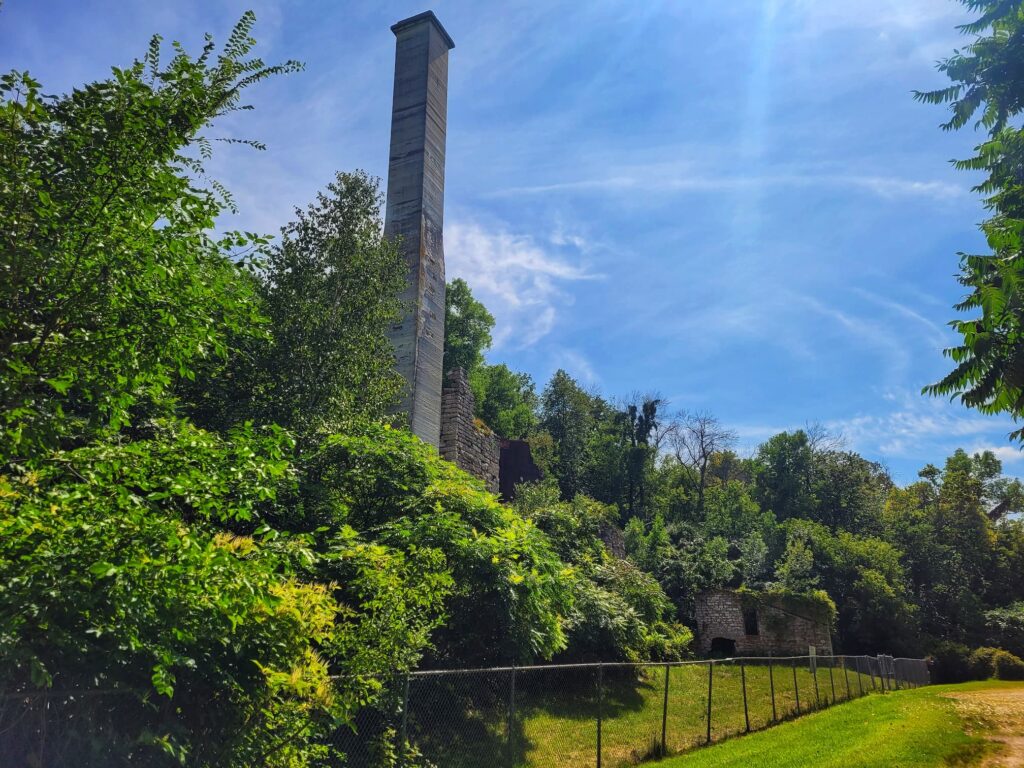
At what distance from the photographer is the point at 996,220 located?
32.2ft

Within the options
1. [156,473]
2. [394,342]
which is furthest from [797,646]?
[156,473]

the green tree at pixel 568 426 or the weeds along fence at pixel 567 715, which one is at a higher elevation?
the green tree at pixel 568 426

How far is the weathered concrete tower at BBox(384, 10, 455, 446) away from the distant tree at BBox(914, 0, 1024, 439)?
918cm

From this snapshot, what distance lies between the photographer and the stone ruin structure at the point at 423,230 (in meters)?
14.5

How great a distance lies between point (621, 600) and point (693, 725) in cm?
373

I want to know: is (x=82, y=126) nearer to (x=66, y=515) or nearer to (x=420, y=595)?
(x=66, y=515)

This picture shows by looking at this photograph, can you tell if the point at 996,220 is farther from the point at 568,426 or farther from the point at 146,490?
the point at 568,426

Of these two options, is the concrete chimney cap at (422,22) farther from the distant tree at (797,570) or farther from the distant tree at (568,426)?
the distant tree at (568,426)

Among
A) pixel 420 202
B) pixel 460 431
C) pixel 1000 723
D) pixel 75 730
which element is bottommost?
pixel 1000 723

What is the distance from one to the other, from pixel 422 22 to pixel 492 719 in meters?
15.1

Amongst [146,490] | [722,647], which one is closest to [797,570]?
[722,647]

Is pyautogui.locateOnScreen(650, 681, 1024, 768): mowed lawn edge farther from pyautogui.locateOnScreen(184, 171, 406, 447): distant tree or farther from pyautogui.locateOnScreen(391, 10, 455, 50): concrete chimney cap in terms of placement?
pyautogui.locateOnScreen(391, 10, 455, 50): concrete chimney cap

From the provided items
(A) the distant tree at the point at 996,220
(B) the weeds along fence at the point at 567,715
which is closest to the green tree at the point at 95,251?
(B) the weeds along fence at the point at 567,715

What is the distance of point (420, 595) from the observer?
734 cm
